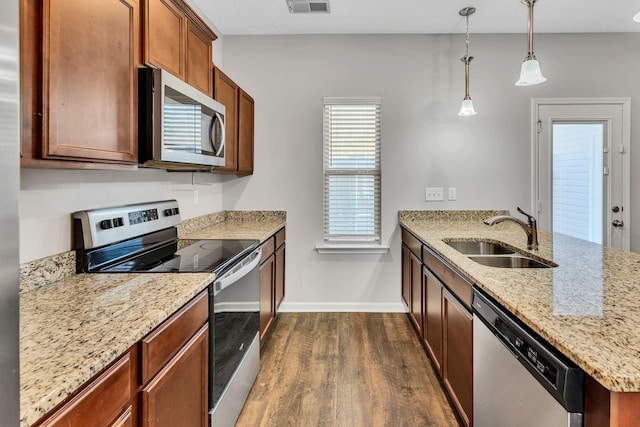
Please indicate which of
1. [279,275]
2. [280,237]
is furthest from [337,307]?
[280,237]

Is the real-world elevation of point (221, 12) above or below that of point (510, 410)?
above

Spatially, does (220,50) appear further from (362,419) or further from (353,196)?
(362,419)

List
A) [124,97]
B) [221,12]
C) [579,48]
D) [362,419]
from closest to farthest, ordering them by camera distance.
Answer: [124,97]
[362,419]
[221,12]
[579,48]

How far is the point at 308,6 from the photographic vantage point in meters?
2.76

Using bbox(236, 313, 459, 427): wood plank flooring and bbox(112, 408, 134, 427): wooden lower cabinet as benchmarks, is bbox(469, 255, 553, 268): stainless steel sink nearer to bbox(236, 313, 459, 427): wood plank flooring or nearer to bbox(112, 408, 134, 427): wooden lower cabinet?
bbox(236, 313, 459, 427): wood plank flooring

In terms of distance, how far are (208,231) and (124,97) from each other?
1.48m

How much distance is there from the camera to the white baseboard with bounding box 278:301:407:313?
3367 millimetres

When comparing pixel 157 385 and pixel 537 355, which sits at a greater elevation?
pixel 537 355

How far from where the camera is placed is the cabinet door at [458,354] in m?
1.49

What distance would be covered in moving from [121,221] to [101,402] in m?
1.07

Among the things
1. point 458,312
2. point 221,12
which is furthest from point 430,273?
point 221,12

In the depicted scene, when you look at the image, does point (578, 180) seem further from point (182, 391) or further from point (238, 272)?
point (182, 391)

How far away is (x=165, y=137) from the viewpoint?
150 centimetres

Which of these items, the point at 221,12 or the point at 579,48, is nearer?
the point at 221,12
